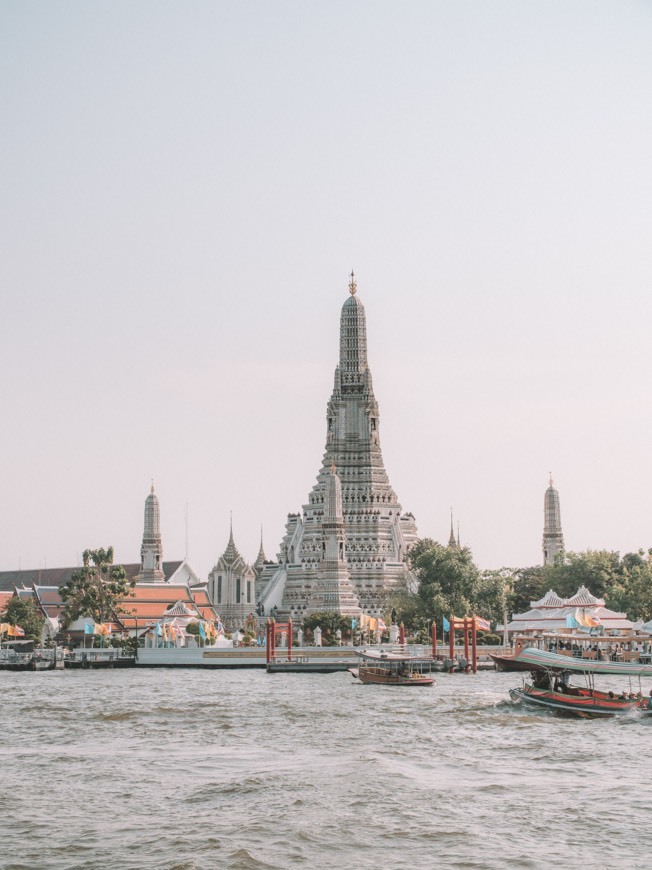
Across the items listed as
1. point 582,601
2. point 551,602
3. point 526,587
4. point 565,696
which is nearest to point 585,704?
point 565,696

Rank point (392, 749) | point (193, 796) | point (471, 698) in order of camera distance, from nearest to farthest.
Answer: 1. point (193, 796)
2. point (392, 749)
3. point (471, 698)

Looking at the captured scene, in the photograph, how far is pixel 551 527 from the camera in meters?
133

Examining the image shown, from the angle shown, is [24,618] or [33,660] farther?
[24,618]

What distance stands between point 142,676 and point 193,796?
5012cm

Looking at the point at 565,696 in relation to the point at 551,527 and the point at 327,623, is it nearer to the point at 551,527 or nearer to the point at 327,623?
the point at 327,623

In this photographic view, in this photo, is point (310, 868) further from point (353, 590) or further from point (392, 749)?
point (353, 590)

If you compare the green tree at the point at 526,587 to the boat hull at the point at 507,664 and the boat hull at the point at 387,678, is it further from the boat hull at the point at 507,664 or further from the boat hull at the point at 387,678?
the boat hull at the point at 387,678

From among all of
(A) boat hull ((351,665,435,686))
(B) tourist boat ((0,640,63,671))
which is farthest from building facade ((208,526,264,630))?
(A) boat hull ((351,665,435,686))

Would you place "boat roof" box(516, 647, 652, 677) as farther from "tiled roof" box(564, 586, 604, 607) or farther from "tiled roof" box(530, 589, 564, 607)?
"tiled roof" box(530, 589, 564, 607)

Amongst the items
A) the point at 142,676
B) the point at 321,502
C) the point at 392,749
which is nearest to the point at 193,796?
the point at 392,749

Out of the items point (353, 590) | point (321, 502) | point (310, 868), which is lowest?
point (310, 868)

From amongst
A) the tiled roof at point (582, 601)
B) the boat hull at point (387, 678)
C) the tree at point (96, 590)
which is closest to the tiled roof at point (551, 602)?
the tiled roof at point (582, 601)

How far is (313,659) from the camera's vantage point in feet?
284

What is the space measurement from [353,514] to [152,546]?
18.7m
